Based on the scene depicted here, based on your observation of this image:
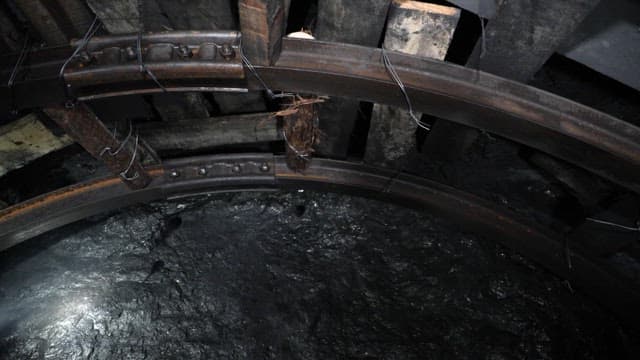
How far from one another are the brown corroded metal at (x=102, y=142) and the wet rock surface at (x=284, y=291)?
0.79 meters

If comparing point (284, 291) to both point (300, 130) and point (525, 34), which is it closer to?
point (300, 130)

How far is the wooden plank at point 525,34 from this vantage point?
1.78m

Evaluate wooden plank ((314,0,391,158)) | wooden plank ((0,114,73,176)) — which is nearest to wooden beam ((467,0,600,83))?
wooden plank ((314,0,391,158))

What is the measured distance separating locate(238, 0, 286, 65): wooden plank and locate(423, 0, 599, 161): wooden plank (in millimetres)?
1137

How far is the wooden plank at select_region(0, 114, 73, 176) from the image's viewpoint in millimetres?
2727

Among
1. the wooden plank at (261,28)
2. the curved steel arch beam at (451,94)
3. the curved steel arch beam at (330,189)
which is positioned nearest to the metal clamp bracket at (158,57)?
the curved steel arch beam at (451,94)

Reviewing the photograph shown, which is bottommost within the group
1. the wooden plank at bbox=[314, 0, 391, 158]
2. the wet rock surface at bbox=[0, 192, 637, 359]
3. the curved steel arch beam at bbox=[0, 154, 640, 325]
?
the wet rock surface at bbox=[0, 192, 637, 359]

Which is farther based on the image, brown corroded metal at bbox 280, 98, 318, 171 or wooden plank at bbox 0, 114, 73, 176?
wooden plank at bbox 0, 114, 73, 176

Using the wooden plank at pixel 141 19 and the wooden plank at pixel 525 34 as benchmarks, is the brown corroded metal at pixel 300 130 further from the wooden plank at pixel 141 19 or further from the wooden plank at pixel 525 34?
the wooden plank at pixel 525 34

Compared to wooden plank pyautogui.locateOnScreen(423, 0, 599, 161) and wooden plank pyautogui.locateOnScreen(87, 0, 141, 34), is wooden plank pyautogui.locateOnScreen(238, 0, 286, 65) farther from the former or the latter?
wooden plank pyautogui.locateOnScreen(423, 0, 599, 161)

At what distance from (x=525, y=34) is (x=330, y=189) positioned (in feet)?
6.89

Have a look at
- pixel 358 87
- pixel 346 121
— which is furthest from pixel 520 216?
pixel 358 87

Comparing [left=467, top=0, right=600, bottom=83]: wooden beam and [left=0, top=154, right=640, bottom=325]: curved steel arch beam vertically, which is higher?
[left=467, top=0, right=600, bottom=83]: wooden beam

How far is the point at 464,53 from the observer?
254 centimetres
